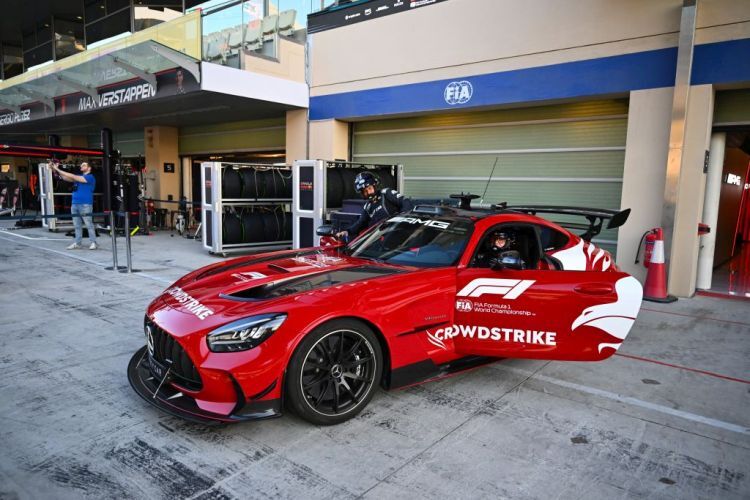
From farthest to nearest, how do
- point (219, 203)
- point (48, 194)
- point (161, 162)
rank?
1. point (161, 162)
2. point (48, 194)
3. point (219, 203)

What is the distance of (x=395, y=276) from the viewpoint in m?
3.42

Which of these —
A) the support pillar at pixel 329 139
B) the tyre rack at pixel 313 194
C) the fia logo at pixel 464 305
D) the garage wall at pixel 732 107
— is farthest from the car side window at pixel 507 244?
the support pillar at pixel 329 139

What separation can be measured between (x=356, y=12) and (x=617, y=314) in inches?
391

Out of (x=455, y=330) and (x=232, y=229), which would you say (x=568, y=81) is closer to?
(x=455, y=330)

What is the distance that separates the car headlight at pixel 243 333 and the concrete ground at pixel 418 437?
590 mm

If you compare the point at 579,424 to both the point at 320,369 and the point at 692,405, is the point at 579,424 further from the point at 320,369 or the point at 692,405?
the point at 320,369

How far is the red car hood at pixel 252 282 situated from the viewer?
3.01 metres

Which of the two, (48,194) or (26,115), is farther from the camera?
(26,115)

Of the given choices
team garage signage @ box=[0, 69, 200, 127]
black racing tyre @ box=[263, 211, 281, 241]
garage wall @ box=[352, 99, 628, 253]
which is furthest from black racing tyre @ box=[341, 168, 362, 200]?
team garage signage @ box=[0, 69, 200, 127]

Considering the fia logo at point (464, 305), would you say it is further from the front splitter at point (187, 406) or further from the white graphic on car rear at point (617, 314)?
the front splitter at point (187, 406)

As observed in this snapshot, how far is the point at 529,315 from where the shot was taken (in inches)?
141

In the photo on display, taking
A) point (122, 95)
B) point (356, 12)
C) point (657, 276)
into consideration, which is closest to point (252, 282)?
point (657, 276)

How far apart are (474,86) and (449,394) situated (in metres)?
7.39

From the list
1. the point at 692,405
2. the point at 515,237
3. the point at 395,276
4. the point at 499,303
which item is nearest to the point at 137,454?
the point at 395,276
